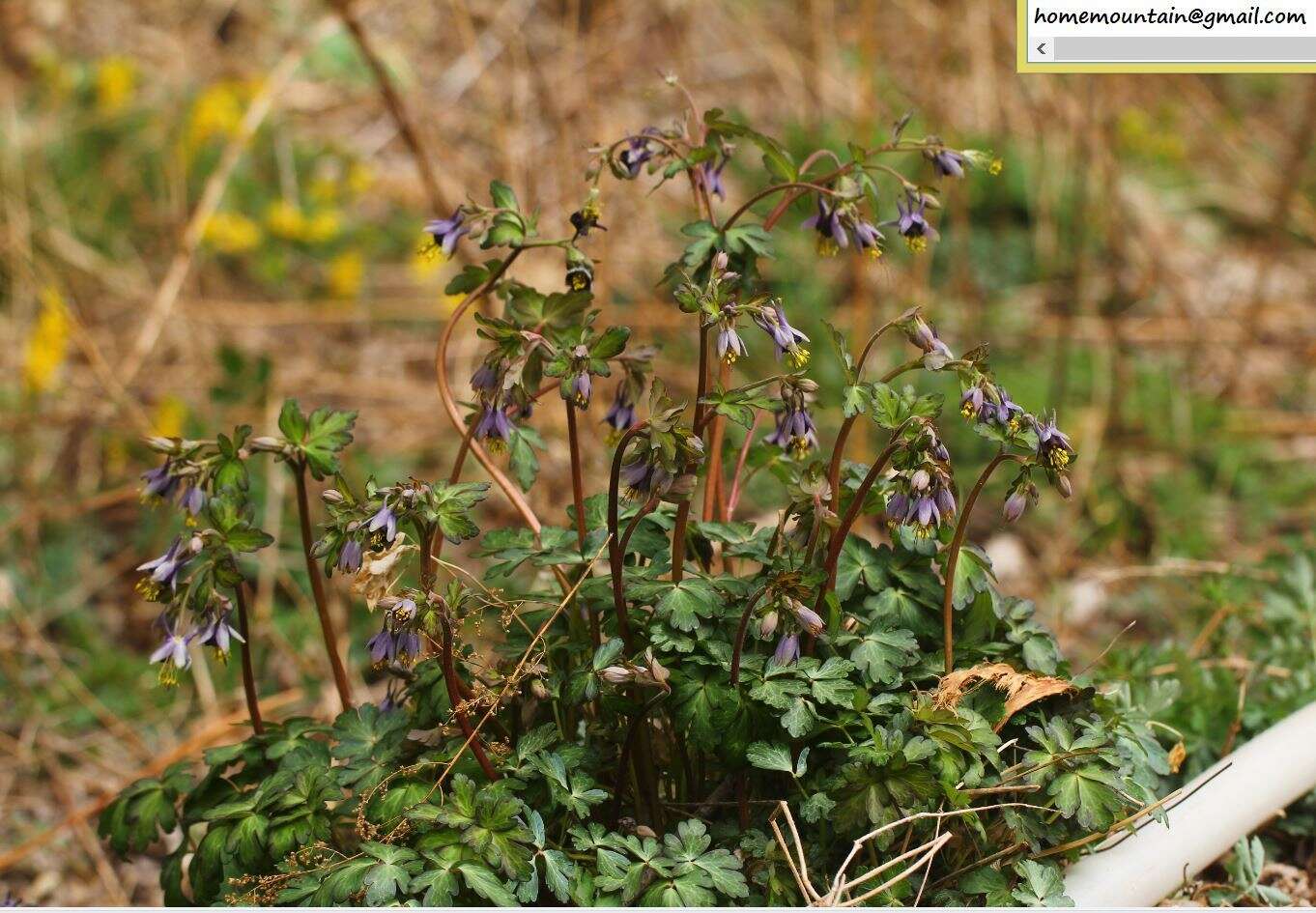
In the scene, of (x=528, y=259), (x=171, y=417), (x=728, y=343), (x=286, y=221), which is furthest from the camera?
(x=528, y=259)

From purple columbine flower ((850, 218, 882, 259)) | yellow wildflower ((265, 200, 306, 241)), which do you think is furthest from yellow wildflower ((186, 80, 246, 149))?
purple columbine flower ((850, 218, 882, 259))

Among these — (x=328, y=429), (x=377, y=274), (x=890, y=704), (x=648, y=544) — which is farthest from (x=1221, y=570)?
(x=377, y=274)

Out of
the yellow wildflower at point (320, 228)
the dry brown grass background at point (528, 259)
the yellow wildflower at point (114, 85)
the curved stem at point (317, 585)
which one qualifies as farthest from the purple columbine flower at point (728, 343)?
the yellow wildflower at point (114, 85)

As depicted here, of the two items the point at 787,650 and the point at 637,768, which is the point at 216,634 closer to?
the point at 637,768

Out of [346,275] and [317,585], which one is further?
[346,275]

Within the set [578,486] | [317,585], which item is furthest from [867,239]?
[317,585]

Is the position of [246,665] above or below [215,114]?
below

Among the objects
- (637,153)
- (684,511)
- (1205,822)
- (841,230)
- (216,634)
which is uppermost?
(637,153)

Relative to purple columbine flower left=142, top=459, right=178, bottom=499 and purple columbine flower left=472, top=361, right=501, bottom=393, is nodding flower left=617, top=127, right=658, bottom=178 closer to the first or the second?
purple columbine flower left=472, top=361, right=501, bottom=393
